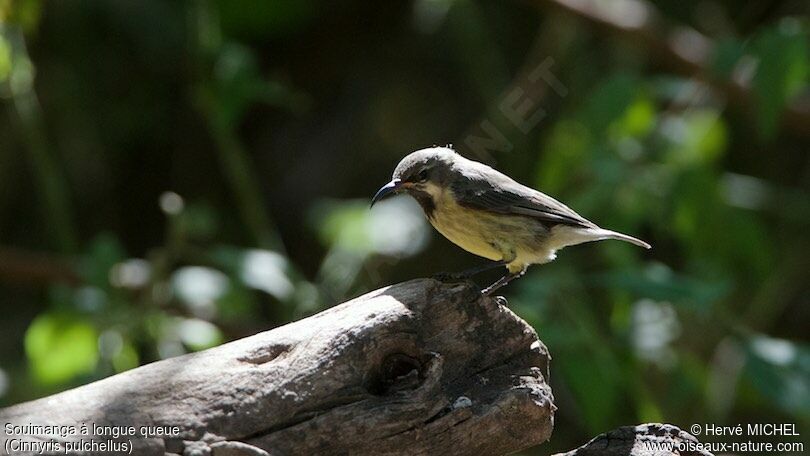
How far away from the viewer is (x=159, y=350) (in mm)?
5031

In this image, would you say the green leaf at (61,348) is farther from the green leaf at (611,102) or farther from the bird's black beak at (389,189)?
the green leaf at (611,102)

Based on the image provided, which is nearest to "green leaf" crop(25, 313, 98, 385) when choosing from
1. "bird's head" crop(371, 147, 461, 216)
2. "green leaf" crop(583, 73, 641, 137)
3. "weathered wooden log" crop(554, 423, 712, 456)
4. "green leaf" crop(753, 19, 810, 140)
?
"bird's head" crop(371, 147, 461, 216)

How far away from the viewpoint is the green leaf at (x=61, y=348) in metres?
4.67

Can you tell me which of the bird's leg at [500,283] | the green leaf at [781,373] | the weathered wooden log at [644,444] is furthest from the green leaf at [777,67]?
the weathered wooden log at [644,444]

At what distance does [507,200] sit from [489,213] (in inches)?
3.8

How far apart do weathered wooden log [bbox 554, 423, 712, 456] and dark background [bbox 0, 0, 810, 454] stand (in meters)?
1.25

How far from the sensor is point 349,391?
2836mm

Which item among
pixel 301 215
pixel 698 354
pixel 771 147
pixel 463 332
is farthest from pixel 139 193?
pixel 463 332

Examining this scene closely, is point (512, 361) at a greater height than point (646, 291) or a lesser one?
lesser

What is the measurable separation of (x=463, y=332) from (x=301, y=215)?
5682mm

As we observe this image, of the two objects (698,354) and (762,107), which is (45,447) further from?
(698,354)

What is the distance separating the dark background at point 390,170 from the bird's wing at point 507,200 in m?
0.49

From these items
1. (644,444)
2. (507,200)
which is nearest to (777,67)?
→ (507,200)

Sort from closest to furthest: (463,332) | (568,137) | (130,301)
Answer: (463,332) < (130,301) < (568,137)
